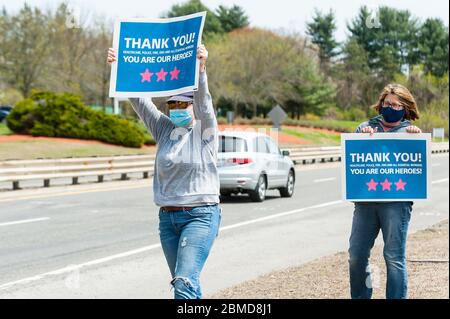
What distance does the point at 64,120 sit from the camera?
7.79 metres

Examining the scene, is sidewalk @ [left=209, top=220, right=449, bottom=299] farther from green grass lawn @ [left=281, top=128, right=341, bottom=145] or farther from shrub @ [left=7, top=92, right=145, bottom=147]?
shrub @ [left=7, top=92, right=145, bottom=147]

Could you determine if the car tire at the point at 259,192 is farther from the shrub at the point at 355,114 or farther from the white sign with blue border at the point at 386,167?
the white sign with blue border at the point at 386,167

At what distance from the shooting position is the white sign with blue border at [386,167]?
3865 millimetres

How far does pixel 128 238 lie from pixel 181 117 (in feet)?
25.9

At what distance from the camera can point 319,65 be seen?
23.7 feet

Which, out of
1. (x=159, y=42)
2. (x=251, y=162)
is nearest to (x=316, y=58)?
(x=251, y=162)

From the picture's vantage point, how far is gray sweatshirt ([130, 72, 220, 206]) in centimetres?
461

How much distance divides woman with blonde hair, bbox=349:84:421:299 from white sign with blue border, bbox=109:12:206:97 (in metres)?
0.93

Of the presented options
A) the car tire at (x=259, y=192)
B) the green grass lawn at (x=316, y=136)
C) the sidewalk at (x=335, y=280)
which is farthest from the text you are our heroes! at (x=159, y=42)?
the car tire at (x=259, y=192)

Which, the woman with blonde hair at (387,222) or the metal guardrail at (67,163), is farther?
the metal guardrail at (67,163)

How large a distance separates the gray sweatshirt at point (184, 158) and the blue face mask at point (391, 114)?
2.84 feet

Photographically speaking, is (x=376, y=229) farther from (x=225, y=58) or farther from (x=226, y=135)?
(x=225, y=58)

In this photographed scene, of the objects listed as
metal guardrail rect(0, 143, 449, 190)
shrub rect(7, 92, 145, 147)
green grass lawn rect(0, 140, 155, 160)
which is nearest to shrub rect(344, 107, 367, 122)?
metal guardrail rect(0, 143, 449, 190)
